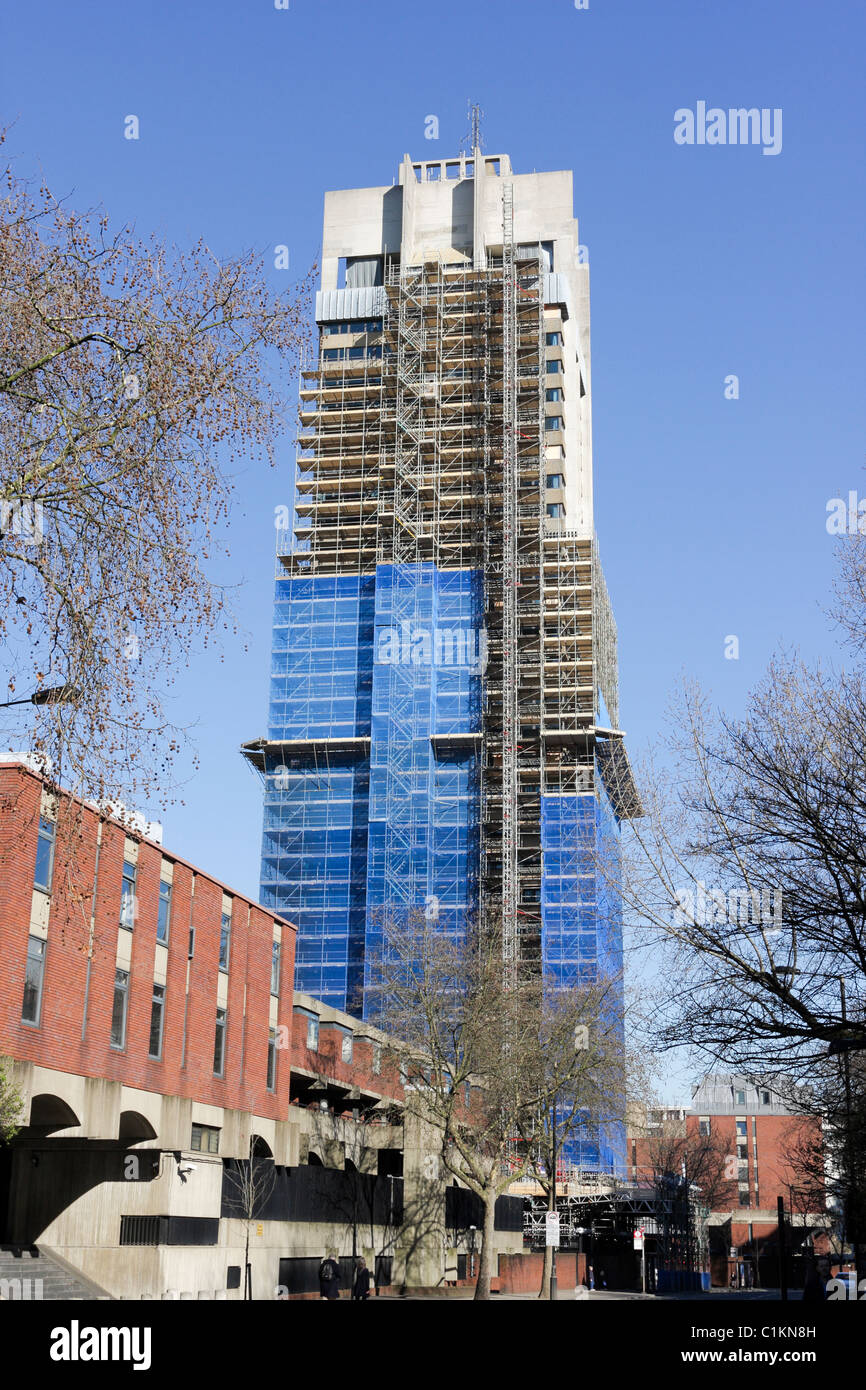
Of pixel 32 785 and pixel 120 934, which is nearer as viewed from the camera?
pixel 32 785

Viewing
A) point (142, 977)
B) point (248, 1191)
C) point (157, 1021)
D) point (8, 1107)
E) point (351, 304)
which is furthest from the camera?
point (351, 304)

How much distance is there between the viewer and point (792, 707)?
760 inches

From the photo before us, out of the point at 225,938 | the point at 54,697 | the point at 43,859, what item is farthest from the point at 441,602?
the point at 54,697

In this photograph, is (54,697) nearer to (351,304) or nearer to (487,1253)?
(487,1253)

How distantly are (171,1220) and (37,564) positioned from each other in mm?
27737

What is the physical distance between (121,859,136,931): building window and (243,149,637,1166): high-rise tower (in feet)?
158

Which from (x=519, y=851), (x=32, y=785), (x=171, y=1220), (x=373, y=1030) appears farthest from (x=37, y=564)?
(x=519, y=851)

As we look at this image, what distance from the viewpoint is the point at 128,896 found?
34281mm

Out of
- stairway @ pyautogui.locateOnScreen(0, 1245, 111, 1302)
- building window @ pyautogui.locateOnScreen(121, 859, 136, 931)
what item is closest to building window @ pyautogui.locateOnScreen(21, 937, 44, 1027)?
building window @ pyautogui.locateOnScreen(121, 859, 136, 931)

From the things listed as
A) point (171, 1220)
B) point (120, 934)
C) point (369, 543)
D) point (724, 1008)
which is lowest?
point (171, 1220)

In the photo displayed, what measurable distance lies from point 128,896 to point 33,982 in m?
5.19

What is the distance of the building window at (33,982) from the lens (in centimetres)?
2898
